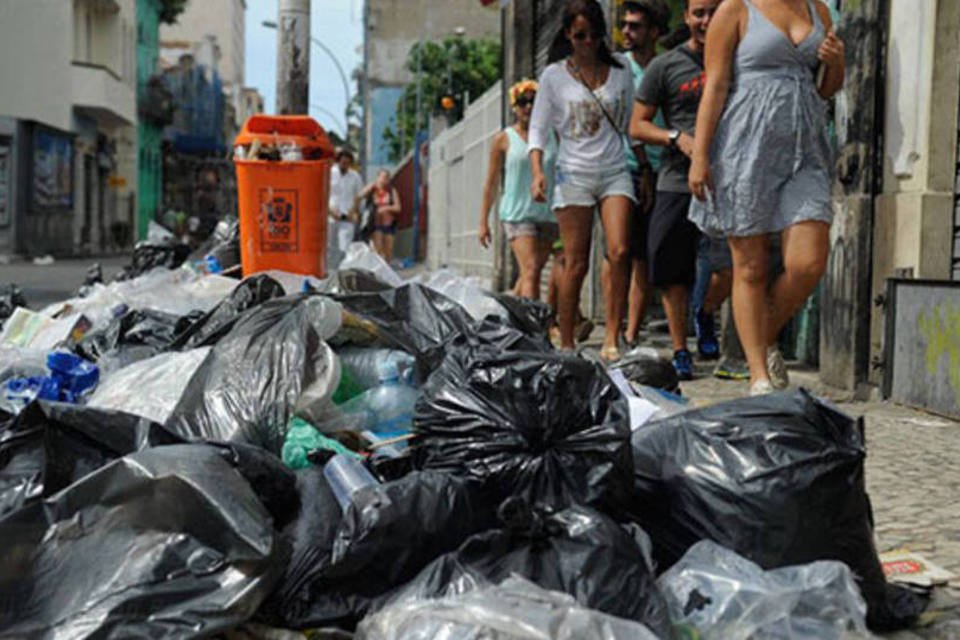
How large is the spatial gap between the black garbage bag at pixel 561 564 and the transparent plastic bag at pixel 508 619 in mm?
65

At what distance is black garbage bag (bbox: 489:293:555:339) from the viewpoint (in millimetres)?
4598

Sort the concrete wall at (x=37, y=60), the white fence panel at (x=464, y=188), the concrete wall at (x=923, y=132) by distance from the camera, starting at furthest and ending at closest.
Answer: the concrete wall at (x=37, y=60) → the white fence panel at (x=464, y=188) → the concrete wall at (x=923, y=132)

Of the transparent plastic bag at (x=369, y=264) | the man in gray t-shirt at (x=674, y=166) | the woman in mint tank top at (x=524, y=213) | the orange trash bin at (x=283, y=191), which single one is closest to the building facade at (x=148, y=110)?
the woman in mint tank top at (x=524, y=213)

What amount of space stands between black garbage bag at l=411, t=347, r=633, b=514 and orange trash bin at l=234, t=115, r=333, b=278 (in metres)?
3.99

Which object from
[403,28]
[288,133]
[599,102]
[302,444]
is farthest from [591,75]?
[403,28]

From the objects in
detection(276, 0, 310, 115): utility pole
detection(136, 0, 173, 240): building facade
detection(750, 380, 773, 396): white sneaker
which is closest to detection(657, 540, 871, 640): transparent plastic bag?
detection(750, 380, 773, 396): white sneaker

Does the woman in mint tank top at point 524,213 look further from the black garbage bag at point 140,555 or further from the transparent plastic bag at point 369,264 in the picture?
the black garbage bag at point 140,555

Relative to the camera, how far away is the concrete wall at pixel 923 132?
15.8ft

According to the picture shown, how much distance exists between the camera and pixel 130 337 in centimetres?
439

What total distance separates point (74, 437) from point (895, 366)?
3574 millimetres

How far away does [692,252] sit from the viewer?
5672mm

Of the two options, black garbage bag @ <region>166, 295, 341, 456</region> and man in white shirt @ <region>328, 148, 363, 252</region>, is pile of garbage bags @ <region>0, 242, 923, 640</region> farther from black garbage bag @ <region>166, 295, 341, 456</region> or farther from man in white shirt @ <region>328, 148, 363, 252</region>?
man in white shirt @ <region>328, 148, 363, 252</region>

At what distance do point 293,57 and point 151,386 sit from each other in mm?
5010

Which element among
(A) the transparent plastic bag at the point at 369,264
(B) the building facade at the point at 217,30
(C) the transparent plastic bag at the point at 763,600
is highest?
(B) the building facade at the point at 217,30
